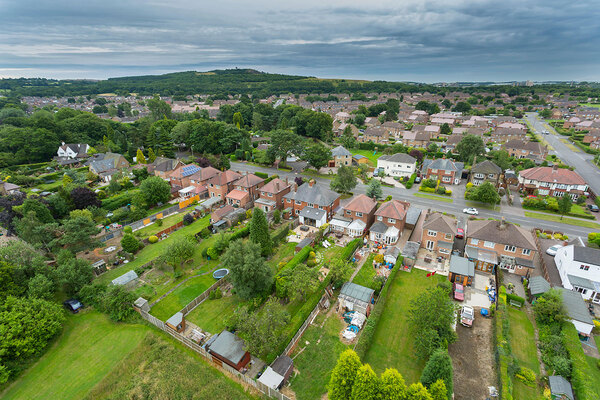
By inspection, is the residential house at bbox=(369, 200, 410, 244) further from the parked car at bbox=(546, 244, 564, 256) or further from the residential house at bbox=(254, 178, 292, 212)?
the parked car at bbox=(546, 244, 564, 256)

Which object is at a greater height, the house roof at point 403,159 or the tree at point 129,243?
the house roof at point 403,159

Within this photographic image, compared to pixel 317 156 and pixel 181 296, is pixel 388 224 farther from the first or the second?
pixel 317 156

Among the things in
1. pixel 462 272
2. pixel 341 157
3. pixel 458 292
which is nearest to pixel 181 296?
pixel 458 292

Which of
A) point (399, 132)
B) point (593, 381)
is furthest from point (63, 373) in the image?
point (399, 132)

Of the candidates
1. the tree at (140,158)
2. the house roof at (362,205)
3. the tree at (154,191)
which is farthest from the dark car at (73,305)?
the tree at (140,158)

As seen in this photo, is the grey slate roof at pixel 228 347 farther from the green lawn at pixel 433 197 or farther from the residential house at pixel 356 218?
the green lawn at pixel 433 197
